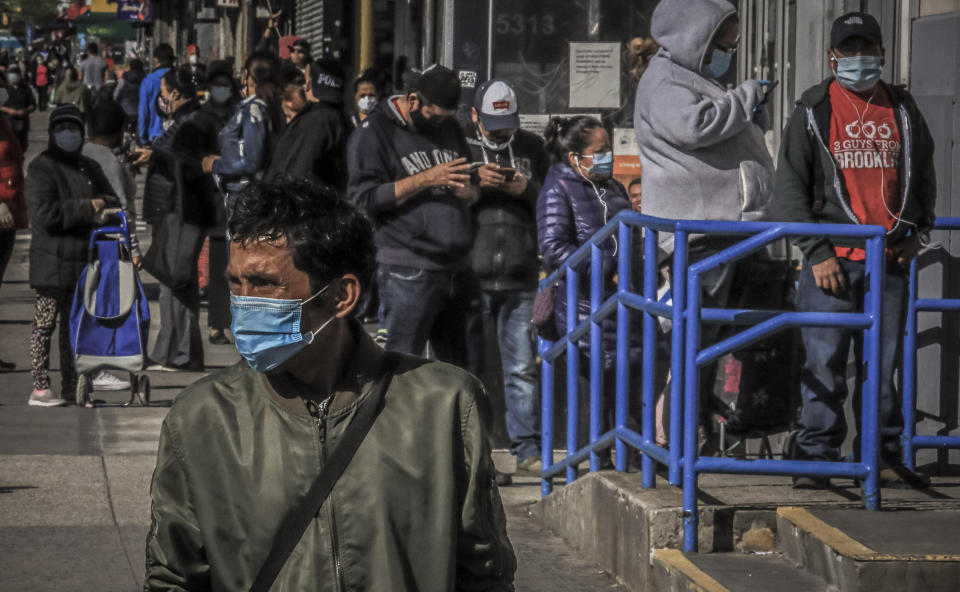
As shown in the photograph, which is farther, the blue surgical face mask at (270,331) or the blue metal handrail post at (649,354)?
the blue metal handrail post at (649,354)

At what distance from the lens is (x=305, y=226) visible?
2.99m

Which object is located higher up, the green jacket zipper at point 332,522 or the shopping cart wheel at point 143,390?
the green jacket zipper at point 332,522

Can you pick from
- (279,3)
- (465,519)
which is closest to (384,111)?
(465,519)

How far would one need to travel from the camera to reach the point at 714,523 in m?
5.76

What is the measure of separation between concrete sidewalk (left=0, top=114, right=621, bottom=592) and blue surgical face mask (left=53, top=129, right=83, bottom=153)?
1565mm

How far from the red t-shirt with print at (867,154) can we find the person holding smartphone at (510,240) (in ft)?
6.19

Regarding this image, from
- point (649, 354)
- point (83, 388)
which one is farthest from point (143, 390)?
point (649, 354)

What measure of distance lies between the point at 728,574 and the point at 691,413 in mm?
553

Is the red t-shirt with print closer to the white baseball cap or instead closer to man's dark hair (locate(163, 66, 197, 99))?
the white baseball cap

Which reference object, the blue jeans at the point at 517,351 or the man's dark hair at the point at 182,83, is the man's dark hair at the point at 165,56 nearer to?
the man's dark hair at the point at 182,83

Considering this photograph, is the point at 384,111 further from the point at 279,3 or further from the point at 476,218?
the point at 279,3

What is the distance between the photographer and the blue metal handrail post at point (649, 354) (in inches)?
237

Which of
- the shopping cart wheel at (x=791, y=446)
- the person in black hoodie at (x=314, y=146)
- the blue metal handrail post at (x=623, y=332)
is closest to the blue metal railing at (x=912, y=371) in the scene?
the shopping cart wheel at (x=791, y=446)

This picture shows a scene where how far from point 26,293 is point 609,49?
7793mm
